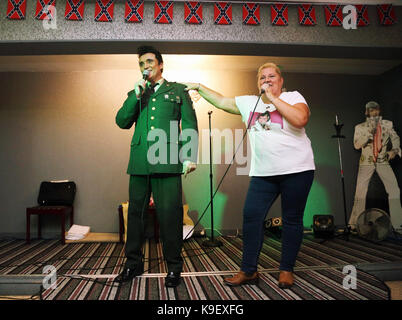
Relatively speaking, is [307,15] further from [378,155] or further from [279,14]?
[378,155]

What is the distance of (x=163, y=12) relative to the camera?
2.72 m

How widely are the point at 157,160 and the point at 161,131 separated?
0.20 meters

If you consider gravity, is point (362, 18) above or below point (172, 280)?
above

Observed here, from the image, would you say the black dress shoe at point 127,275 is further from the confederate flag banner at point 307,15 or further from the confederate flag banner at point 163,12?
the confederate flag banner at point 307,15

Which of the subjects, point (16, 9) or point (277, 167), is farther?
point (16, 9)

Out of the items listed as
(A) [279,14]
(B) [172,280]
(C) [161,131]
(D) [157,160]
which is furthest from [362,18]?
(B) [172,280]

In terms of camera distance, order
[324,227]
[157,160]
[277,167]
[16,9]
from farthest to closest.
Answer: [324,227] → [16,9] → [157,160] → [277,167]

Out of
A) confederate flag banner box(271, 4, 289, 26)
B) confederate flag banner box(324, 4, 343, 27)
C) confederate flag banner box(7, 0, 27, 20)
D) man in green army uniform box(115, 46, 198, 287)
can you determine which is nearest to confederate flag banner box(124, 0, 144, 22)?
man in green army uniform box(115, 46, 198, 287)

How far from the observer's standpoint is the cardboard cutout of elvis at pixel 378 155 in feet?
12.4

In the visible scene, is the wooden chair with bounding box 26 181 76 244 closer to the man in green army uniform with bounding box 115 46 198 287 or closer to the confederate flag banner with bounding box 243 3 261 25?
the man in green army uniform with bounding box 115 46 198 287

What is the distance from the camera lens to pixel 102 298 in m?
1.84

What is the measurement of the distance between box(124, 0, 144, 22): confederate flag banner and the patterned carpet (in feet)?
7.14

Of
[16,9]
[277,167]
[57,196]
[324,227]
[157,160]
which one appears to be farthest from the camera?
[57,196]
